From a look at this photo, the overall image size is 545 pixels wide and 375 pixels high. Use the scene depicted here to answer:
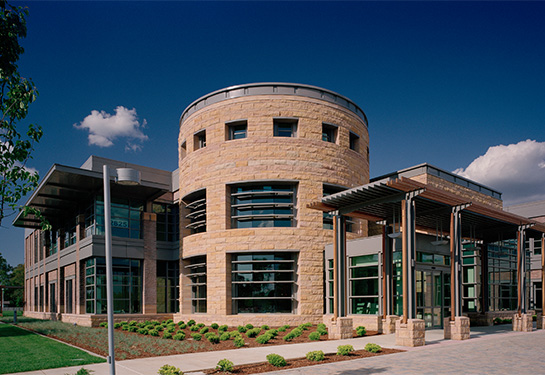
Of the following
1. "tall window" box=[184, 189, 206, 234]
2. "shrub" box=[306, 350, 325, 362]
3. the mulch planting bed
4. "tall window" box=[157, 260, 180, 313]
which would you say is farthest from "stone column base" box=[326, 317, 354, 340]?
"tall window" box=[157, 260, 180, 313]

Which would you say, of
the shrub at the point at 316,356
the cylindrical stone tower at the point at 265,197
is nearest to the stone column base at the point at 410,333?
the shrub at the point at 316,356

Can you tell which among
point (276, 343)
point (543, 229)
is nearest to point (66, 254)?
point (276, 343)

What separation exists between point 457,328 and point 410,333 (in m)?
3.10

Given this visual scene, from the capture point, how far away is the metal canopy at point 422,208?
17.5 meters

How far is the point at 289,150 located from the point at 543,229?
14.0 metres

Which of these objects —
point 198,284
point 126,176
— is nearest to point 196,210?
point 198,284

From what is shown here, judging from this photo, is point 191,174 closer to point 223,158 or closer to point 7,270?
point 223,158

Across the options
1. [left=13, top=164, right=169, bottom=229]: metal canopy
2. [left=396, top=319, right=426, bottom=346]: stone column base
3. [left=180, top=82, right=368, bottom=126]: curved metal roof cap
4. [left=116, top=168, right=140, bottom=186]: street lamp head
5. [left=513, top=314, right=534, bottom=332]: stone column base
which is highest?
[left=180, top=82, right=368, bottom=126]: curved metal roof cap

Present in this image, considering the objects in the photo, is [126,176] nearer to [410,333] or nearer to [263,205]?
[410,333]

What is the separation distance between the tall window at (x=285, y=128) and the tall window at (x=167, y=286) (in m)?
11.9

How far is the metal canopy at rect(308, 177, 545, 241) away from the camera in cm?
1750

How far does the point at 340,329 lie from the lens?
62.0 feet

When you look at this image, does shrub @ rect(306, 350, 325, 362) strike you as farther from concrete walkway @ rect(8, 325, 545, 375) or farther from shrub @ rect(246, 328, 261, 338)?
shrub @ rect(246, 328, 261, 338)

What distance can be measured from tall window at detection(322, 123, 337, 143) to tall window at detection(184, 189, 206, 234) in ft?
25.7
